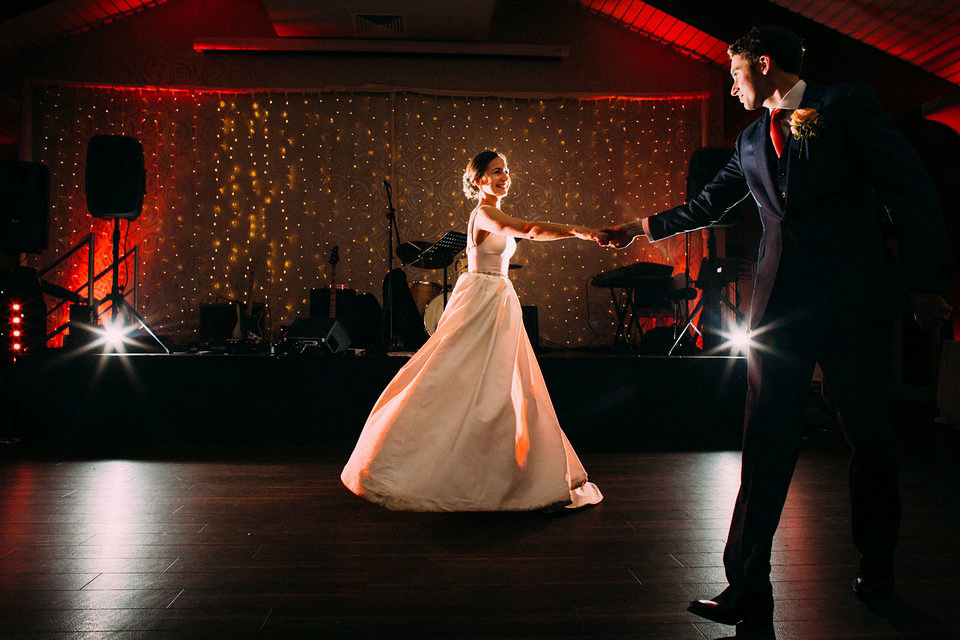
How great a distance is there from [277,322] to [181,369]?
384cm

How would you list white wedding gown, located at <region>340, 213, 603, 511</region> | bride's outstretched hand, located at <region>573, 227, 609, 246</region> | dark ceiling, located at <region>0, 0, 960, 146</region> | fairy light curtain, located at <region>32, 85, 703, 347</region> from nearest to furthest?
white wedding gown, located at <region>340, 213, 603, 511</region> < bride's outstretched hand, located at <region>573, 227, 609, 246</region> < dark ceiling, located at <region>0, 0, 960, 146</region> < fairy light curtain, located at <region>32, 85, 703, 347</region>

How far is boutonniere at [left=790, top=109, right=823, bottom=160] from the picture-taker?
148 centimetres

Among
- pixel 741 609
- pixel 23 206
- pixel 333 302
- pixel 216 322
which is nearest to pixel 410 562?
pixel 741 609

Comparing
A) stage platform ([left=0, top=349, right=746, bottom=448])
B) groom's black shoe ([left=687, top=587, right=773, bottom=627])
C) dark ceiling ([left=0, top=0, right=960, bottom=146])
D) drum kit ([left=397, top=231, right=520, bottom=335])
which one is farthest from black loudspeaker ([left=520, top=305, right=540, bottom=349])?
groom's black shoe ([left=687, top=587, right=773, bottom=627])

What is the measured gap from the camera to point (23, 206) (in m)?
4.88

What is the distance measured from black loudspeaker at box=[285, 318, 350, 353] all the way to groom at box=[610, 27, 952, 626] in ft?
12.7

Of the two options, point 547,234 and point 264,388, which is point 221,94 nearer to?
point 264,388

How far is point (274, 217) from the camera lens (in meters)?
7.85

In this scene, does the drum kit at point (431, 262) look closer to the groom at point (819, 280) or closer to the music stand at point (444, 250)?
the music stand at point (444, 250)

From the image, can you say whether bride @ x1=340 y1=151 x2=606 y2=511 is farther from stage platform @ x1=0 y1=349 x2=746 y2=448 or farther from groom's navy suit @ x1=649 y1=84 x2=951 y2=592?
stage platform @ x1=0 y1=349 x2=746 y2=448

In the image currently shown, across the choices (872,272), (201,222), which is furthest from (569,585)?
(201,222)

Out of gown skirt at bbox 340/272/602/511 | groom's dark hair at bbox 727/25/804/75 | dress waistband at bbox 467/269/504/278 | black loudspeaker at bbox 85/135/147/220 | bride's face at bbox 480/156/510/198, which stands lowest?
gown skirt at bbox 340/272/602/511

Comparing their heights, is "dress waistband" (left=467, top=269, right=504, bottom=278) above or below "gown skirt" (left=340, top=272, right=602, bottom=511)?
above

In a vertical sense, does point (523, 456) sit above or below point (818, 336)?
below
